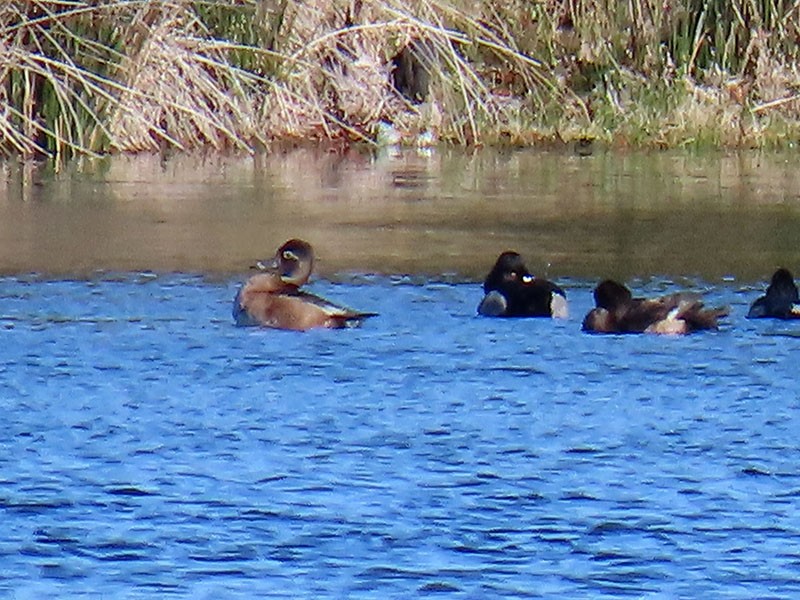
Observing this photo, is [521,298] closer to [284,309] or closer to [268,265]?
[284,309]

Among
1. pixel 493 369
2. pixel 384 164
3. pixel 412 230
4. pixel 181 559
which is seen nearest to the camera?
pixel 181 559

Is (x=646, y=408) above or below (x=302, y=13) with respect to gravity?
below

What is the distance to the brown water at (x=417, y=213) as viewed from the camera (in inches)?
565

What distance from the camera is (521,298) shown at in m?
11.2

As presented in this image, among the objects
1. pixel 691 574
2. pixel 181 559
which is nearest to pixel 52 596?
pixel 181 559

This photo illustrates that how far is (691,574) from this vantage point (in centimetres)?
634

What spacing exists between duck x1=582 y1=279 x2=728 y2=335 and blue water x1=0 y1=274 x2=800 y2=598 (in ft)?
0.31

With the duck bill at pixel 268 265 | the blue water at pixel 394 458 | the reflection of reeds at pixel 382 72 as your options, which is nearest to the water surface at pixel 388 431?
the blue water at pixel 394 458

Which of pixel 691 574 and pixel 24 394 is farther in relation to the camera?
pixel 24 394

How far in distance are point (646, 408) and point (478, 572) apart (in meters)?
2.62

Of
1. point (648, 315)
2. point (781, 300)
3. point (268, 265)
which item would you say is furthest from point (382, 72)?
point (648, 315)

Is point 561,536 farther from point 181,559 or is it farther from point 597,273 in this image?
point 597,273

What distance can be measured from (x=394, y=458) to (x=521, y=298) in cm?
346

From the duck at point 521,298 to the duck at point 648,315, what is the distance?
1.30 ft
